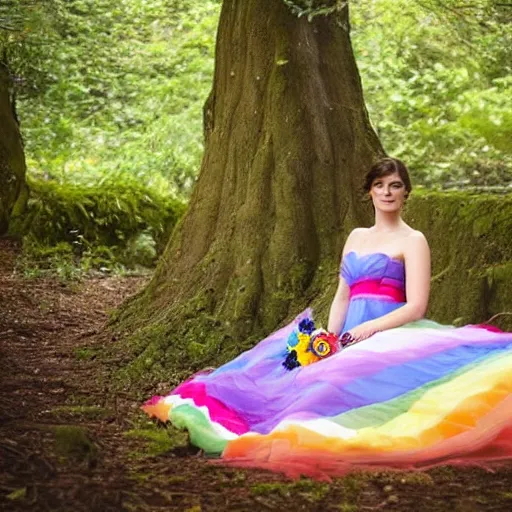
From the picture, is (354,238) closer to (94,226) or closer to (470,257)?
(470,257)

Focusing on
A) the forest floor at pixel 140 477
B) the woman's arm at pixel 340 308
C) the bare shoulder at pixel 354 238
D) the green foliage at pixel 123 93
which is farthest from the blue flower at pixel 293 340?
the green foliage at pixel 123 93

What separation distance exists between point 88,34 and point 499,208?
379 inches

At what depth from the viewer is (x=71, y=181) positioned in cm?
1318

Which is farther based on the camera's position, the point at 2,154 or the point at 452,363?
the point at 2,154

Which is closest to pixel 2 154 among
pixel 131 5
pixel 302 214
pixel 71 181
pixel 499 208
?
pixel 71 181

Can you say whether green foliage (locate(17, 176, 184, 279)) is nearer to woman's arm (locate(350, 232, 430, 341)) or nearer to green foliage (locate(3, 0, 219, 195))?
green foliage (locate(3, 0, 219, 195))

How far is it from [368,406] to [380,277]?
1083mm

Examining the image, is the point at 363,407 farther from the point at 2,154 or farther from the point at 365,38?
the point at 365,38

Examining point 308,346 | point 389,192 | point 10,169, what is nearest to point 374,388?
point 308,346

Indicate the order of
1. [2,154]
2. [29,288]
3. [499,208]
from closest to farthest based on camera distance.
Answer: [499,208], [29,288], [2,154]

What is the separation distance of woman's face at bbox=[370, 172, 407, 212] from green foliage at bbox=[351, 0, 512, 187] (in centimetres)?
550

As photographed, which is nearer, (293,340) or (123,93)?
(293,340)

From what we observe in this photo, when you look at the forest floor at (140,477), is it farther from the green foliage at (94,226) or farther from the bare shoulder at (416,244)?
the green foliage at (94,226)

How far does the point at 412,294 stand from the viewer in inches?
181
